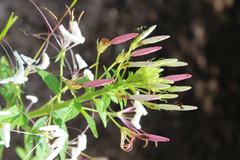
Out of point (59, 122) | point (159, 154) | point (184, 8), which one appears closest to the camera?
point (59, 122)

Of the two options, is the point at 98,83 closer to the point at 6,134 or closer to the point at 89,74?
the point at 89,74

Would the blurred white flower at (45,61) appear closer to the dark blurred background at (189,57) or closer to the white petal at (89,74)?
the white petal at (89,74)

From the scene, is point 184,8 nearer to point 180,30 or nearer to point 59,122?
point 180,30

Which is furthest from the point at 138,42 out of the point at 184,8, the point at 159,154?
the point at 184,8

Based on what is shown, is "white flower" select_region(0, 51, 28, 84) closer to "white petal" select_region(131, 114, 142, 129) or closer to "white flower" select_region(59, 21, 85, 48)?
"white flower" select_region(59, 21, 85, 48)

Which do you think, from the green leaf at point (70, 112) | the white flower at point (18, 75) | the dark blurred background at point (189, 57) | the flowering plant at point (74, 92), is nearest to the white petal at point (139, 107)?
the flowering plant at point (74, 92)
